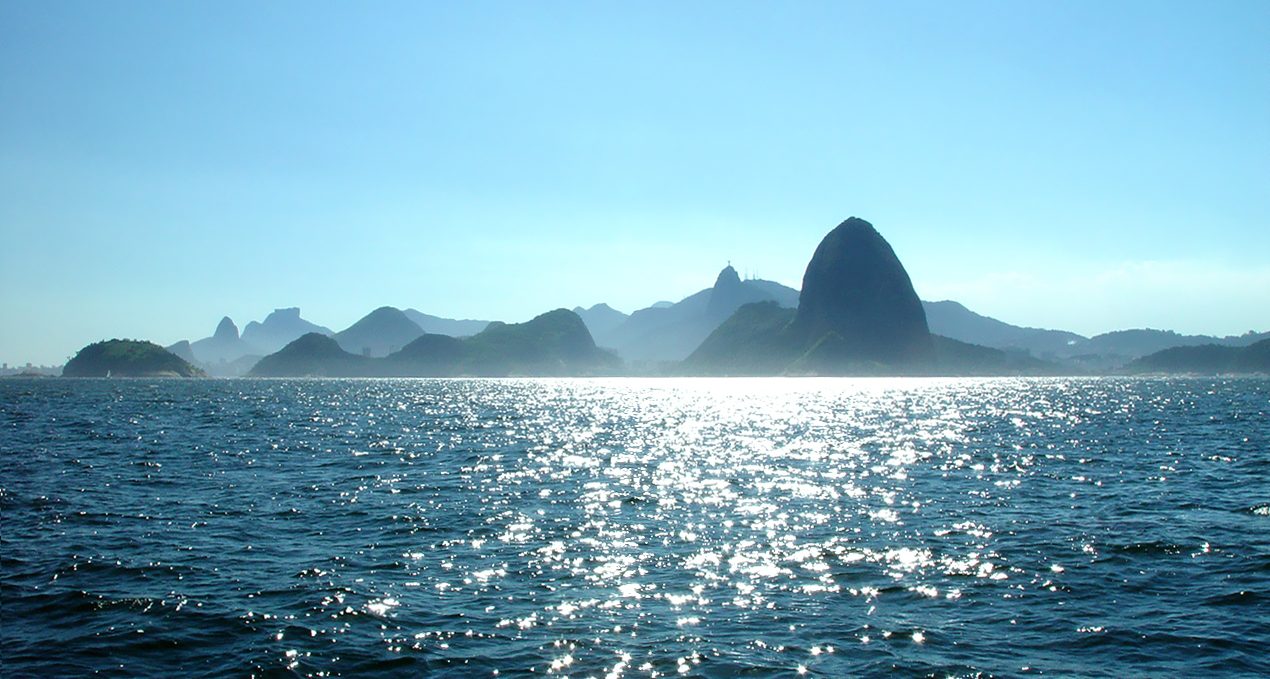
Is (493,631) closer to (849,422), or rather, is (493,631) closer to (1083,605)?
(1083,605)

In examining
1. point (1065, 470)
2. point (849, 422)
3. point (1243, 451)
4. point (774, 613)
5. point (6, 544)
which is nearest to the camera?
point (774, 613)

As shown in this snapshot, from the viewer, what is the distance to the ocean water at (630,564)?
20188 millimetres

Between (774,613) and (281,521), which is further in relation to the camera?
(281,521)

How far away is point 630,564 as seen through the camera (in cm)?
2908

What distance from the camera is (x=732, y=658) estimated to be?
65.1 feet

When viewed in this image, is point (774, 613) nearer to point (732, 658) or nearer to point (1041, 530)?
point (732, 658)

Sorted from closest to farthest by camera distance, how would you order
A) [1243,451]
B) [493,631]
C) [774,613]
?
1. [493,631]
2. [774,613]
3. [1243,451]

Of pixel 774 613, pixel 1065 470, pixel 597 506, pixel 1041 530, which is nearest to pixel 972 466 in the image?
pixel 1065 470

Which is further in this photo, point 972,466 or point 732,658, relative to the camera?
point 972,466

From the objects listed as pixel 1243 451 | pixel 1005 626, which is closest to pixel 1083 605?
pixel 1005 626

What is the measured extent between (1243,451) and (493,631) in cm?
6649

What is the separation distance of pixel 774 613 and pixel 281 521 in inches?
881

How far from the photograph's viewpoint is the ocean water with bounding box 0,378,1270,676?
2019cm

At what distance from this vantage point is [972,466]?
2285 inches
